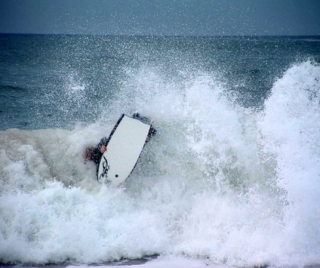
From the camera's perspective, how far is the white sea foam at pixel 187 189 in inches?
224

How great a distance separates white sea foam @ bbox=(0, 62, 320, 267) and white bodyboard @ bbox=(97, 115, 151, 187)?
29 centimetres

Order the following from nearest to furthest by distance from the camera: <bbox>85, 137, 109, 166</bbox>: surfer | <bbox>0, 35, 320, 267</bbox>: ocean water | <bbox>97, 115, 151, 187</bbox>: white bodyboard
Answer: <bbox>0, 35, 320, 267</bbox>: ocean water, <bbox>97, 115, 151, 187</bbox>: white bodyboard, <bbox>85, 137, 109, 166</bbox>: surfer

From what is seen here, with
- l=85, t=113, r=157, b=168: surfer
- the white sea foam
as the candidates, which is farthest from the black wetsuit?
the white sea foam

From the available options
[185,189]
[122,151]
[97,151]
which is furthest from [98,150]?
[185,189]

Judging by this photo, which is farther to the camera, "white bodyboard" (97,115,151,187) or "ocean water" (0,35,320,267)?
"white bodyboard" (97,115,151,187)

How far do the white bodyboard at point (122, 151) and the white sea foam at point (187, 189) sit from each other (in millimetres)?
291

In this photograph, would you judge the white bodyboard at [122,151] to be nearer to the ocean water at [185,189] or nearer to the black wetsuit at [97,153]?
the black wetsuit at [97,153]

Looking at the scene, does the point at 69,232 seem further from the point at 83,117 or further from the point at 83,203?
the point at 83,117

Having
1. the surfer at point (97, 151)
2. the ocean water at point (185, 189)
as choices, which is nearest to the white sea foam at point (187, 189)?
the ocean water at point (185, 189)

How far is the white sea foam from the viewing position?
5.68 metres

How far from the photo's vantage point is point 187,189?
762 centimetres

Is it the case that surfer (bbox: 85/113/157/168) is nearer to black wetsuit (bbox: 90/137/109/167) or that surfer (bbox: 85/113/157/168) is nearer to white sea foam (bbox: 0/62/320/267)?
black wetsuit (bbox: 90/137/109/167)

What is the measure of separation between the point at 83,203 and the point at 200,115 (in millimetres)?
3850

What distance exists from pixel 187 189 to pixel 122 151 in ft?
5.76
